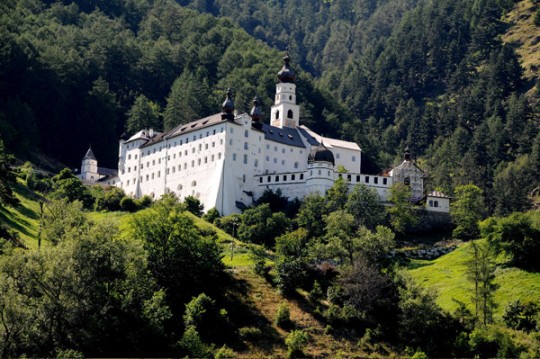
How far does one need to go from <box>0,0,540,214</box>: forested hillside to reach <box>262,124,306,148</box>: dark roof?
18747mm

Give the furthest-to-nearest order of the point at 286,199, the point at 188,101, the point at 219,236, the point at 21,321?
the point at 188,101, the point at 286,199, the point at 219,236, the point at 21,321

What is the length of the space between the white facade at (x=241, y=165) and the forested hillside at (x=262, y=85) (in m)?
14.4

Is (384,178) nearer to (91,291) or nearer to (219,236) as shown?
(219,236)

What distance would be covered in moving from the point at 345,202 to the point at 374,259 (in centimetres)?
1593

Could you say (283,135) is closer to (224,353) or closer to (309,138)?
(309,138)

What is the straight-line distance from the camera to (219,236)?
Result: 7762cm

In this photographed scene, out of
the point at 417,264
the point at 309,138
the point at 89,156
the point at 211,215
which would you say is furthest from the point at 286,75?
the point at 417,264

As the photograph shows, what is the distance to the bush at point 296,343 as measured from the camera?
186 ft

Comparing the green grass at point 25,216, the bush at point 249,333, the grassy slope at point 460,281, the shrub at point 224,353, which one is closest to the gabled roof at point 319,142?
the grassy slope at point 460,281

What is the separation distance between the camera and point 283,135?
94938mm

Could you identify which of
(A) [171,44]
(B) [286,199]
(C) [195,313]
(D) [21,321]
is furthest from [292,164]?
(A) [171,44]

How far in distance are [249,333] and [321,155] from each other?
105ft

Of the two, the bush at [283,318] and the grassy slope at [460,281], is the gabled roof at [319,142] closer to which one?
the grassy slope at [460,281]

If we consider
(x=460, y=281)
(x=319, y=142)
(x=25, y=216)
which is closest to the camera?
(x=460, y=281)
